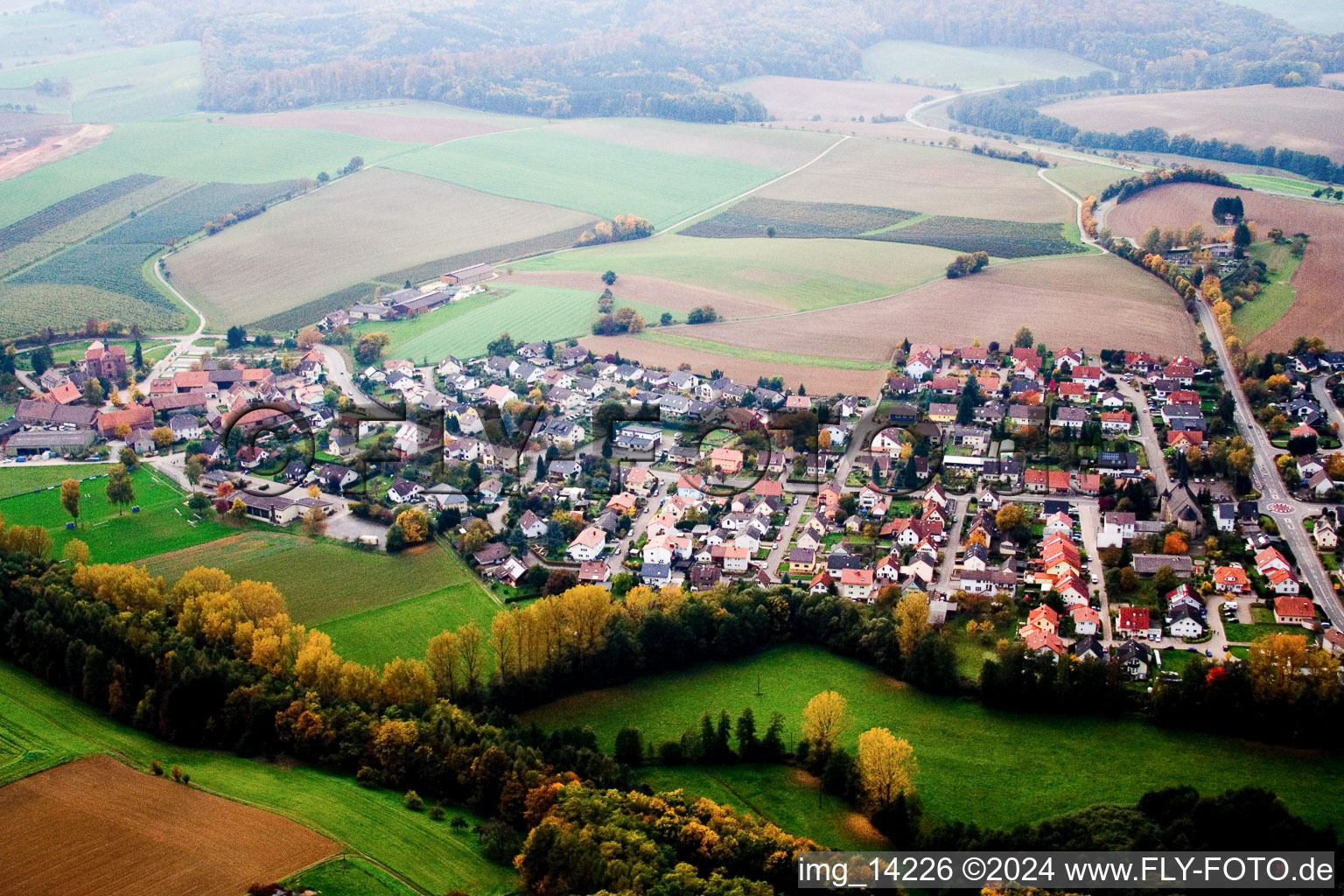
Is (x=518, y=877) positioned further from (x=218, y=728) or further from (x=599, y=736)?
(x=218, y=728)

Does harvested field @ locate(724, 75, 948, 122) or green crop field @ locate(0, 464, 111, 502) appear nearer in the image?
green crop field @ locate(0, 464, 111, 502)

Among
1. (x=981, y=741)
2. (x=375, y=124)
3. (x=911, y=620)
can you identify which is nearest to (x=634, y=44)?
(x=375, y=124)

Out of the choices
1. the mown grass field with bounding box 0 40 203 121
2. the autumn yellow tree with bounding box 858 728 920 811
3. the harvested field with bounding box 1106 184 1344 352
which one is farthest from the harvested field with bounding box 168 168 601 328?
the autumn yellow tree with bounding box 858 728 920 811

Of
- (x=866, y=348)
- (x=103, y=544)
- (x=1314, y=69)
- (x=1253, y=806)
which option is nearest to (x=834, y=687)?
(x=1253, y=806)

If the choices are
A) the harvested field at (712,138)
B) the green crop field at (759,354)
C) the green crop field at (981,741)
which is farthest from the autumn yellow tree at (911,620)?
the harvested field at (712,138)

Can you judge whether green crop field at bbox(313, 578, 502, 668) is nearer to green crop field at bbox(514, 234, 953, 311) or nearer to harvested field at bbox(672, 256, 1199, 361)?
harvested field at bbox(672, 256, 1199, 361)

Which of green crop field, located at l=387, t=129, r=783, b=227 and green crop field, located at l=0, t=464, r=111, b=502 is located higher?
green crop field, located at l=387, t=129, r=783, b=227

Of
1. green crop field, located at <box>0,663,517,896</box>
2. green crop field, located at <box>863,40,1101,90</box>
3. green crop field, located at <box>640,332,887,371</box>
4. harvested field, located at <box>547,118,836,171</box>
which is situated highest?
green crop field, located at <box>863,40,1101,90</box>
